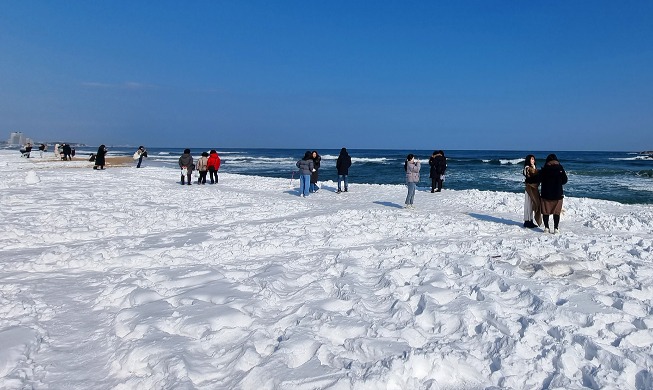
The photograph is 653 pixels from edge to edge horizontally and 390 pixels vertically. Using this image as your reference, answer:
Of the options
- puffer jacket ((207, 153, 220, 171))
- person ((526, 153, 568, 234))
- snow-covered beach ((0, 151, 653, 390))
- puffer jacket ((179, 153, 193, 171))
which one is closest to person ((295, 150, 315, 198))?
puffer jacket ((207, 153, 220, 171))

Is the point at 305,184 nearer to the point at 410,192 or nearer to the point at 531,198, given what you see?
the point at 410,192

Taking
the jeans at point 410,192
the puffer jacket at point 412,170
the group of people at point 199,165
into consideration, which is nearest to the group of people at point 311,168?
the puffer jacket at point 412,170

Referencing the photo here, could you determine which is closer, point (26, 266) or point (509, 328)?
point (509, 328)

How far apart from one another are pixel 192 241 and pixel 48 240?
111 inches

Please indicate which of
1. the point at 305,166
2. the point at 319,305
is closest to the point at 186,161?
the point at 305,166

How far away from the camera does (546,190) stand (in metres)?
9.16

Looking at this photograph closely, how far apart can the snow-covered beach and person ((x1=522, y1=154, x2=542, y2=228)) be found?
44 cm

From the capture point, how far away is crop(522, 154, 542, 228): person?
955cm

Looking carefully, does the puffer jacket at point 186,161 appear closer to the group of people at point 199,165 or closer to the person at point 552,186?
the group of people at point 199,165

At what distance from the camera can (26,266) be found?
20.5ft

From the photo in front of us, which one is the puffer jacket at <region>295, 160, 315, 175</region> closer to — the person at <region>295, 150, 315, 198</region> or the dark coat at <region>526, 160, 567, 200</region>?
the person at <region>295, 150, 315, 198</region>

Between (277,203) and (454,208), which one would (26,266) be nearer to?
(277,203)

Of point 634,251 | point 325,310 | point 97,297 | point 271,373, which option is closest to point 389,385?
point 271,373

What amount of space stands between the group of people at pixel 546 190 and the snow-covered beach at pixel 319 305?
54 centimetres
